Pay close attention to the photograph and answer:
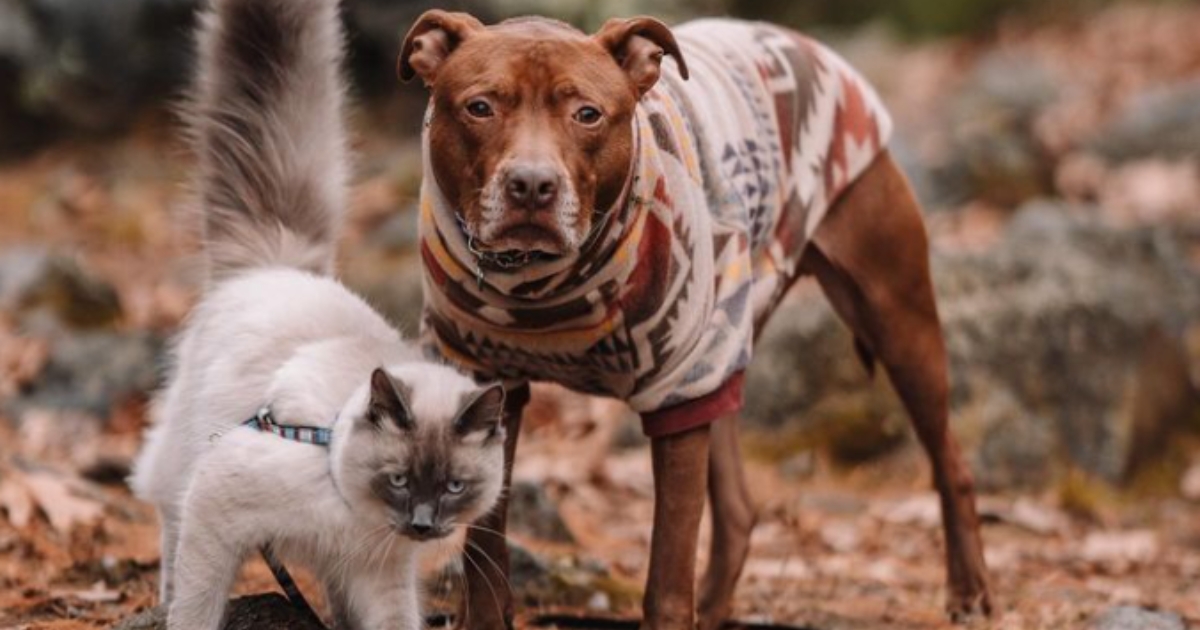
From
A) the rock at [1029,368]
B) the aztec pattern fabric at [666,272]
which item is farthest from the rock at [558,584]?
the rock at [1029,368]

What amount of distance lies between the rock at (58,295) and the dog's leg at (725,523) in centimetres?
414

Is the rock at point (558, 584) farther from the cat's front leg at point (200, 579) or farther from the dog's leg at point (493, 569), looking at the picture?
the cat's front leg at point (200, 579)

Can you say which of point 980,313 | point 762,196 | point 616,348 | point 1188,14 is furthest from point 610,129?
point 1188,14

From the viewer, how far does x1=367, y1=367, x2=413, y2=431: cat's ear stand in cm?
372

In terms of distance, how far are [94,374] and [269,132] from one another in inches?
141

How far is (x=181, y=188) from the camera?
516cm

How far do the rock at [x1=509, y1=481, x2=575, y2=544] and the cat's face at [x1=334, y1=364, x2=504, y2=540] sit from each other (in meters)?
2.27

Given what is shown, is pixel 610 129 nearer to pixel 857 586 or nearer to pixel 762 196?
pixel 762 196

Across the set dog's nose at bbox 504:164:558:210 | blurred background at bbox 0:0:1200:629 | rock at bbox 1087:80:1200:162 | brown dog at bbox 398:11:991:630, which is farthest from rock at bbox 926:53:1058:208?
dog's nose at bbox 504:164:558:210

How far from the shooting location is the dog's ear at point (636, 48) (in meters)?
4.16

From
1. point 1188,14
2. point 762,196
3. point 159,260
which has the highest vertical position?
point 762,196

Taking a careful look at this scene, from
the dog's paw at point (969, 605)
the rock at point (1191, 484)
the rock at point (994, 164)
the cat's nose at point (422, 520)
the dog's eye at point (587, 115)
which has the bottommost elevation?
the rock at point (1191, 484)

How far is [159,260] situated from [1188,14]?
939cm

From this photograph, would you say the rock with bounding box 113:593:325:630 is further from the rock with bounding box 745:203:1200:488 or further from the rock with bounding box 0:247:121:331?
the rock with bounding box 0:247:121:331
